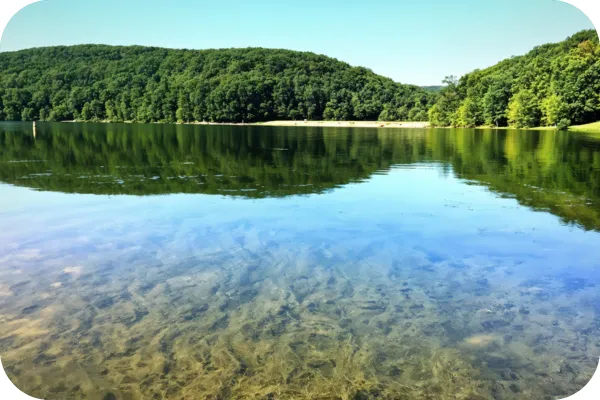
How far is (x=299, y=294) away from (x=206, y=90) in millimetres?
146106

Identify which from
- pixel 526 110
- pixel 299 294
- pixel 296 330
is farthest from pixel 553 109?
pixel 296 330

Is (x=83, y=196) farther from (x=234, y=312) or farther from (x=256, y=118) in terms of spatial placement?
(x=256, y=118)

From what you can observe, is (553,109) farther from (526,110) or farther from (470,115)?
(470,115)

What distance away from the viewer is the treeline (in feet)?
242

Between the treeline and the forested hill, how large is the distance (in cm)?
2198

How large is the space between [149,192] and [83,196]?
2.25 m

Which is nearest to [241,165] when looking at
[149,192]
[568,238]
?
[149,192]

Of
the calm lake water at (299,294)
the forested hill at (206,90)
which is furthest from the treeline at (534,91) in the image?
the calm lake water at (299,294)

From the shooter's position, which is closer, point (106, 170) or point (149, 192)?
point (149, 192)

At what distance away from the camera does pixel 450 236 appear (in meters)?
11.5

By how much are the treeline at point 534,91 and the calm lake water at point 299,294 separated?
61.2 metres

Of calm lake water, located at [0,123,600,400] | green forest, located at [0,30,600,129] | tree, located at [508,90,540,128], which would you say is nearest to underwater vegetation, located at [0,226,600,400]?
calm lake water, located at [0,123,600,400]

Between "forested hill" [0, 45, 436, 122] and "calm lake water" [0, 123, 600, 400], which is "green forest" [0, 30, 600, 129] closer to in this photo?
"forested hill" [0, 45, 436, 122]

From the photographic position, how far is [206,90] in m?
146
